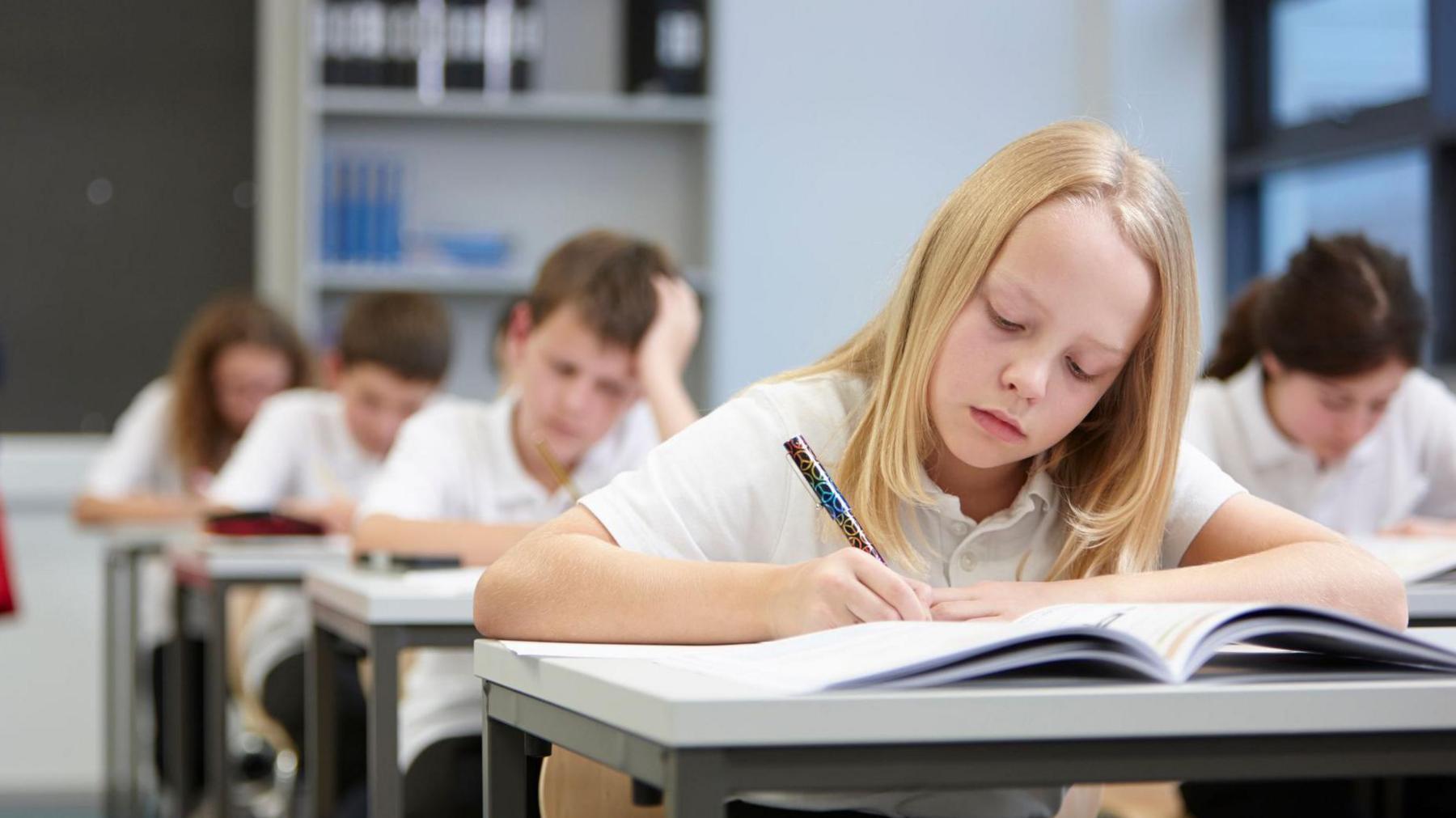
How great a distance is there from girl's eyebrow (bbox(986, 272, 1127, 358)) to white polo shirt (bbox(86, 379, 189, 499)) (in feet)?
10.9

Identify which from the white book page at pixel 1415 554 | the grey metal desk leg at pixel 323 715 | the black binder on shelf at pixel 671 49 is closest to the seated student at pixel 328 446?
the grey metal desk leg at pixel 323 715

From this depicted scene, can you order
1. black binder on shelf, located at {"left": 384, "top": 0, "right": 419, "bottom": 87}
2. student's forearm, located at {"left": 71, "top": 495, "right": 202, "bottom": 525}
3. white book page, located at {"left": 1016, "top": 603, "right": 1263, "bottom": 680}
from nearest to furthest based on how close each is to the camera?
white book page, located at {"left": 1016, "top": 603, "right": 1263, "bottom": 680}
student's forearm, located at {"left": 71, "top": 495, "right": 202, "bottom": 525}
black binder on shelf, located at {"left": 384, "top": 0, "right": 419, "bottom": 87}

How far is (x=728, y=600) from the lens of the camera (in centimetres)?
111

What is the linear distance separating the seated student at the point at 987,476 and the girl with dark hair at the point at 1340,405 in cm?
106

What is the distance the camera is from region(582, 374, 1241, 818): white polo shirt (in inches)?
49.8

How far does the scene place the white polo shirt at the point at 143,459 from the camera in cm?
416

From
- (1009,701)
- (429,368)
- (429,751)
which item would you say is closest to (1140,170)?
(1009,701)

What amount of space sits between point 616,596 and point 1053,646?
37 centimetres

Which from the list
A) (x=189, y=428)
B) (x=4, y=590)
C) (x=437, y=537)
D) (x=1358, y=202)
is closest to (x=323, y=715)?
(x=437, y=537)

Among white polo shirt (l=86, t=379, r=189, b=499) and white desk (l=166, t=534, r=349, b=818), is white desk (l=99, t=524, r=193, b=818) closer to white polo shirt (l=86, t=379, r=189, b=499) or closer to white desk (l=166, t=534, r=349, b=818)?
white polo shirt (l=86, t=379, r=189, b=499)

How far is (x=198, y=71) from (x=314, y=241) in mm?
723

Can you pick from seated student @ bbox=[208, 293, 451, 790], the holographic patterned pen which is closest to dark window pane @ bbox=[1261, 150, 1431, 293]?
seated student @ bbox=[208, 293, 451, 790]

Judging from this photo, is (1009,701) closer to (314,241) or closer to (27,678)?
(314,241)

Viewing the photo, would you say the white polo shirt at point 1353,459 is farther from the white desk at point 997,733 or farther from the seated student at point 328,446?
the white desk at point 997,733
